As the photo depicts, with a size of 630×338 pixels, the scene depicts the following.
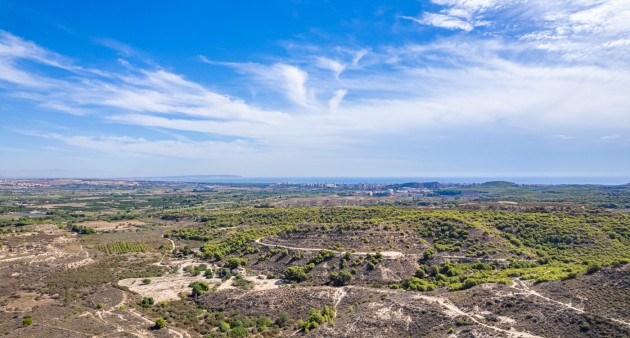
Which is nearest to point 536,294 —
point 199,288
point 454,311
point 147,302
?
point 454,311

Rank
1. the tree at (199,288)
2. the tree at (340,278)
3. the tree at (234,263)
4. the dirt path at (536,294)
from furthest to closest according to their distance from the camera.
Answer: the tree at (234,263) < the tree at (340,278) < the tree at (199,288) < the dirt path at (536,294)

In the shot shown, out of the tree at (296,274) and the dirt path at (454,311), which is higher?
the dirt path at (454,311)

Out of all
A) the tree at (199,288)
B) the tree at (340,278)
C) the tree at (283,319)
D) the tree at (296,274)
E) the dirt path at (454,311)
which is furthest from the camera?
the tree at (296,274)

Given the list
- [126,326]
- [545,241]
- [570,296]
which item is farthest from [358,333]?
[545,241]

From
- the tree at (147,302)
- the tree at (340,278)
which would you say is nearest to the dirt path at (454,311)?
the tree at (340,278)

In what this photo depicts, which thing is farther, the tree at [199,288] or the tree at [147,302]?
the tree at [199,288]

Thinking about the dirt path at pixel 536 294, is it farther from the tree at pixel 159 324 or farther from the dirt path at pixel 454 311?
the tree at pixel 159 324

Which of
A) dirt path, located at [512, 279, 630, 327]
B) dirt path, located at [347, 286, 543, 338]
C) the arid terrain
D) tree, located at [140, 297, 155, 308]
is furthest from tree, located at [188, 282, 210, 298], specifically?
dirt path, located at [512, 279, 630, 327]

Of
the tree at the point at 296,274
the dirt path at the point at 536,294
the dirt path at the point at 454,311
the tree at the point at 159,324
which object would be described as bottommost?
the tree at the point at 159,324

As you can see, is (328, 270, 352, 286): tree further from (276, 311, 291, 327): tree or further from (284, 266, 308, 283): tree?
(276, 311, 291, 327): tree

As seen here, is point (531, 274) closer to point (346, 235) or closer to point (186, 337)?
point (346, 235)
